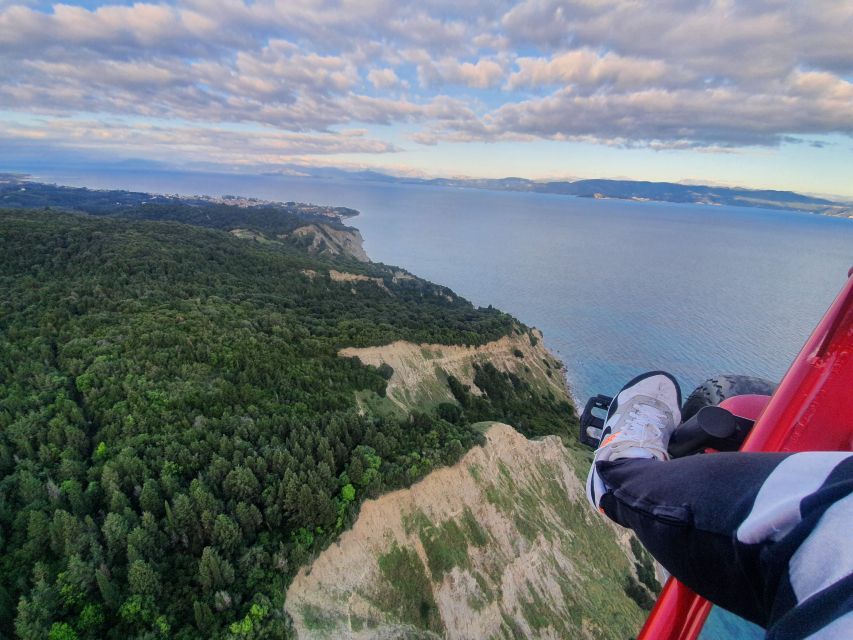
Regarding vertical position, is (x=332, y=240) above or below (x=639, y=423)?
below

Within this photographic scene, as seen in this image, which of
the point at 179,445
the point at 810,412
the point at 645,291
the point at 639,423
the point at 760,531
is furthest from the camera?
the point at 645,291

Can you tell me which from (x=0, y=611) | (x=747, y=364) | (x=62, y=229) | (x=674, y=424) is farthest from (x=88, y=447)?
(x=747, y=364)

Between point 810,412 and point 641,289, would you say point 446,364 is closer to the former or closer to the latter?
point 810,412

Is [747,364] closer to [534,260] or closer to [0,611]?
[0,611]

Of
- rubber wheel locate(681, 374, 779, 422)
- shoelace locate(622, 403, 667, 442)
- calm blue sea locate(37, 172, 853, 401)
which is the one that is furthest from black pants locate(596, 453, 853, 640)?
calm blue sea locate(37, 172, 853, 401)

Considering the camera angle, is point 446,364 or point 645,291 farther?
point 645,291

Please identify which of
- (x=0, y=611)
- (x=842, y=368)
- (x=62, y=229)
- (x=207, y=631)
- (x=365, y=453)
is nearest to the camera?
(x=842, y=368)

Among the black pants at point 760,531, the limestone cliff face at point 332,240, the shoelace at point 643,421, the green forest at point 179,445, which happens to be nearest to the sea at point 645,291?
the limestone cliff face at point 332,240

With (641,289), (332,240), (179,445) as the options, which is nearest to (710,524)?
(179,445)

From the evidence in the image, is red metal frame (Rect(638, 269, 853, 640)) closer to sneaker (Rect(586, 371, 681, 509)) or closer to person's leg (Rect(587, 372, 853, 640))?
person's leg (Rect(587, 372, 853, 640))
